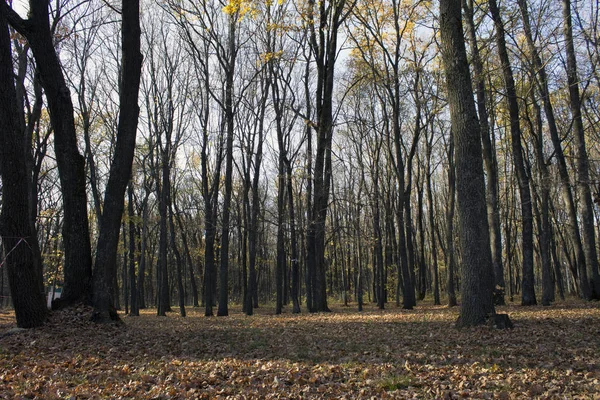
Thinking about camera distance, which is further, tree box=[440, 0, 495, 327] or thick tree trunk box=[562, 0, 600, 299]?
thick tree trunk box=[562, 0, 600, 299]

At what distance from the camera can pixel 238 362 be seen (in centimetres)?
573

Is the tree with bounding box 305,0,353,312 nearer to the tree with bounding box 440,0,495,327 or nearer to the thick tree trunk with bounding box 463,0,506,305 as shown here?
the thick tree trunk with bounding box 463,0,506,305

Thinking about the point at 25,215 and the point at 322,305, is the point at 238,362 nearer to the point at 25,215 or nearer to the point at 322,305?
the point at 25,215

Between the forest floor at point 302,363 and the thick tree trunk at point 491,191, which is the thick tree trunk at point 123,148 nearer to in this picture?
the forest floor at point 302,363

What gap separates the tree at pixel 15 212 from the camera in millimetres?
7980

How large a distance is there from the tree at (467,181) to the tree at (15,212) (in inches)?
320

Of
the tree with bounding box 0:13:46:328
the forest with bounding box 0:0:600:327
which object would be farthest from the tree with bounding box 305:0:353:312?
the tree with bounding box 0:13:46:328

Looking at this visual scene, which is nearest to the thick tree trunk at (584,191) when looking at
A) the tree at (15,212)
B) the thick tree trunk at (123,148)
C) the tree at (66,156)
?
the thick tree trunk at (123,148)

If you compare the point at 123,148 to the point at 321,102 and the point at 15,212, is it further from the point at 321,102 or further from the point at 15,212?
the point at 321,102

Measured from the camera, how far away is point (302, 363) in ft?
18.3

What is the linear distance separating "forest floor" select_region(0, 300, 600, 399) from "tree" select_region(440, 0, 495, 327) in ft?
1.91

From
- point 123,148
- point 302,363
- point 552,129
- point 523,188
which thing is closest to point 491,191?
point 523,188

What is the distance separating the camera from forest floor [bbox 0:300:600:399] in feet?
14.2

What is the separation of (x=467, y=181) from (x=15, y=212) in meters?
8.70
